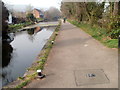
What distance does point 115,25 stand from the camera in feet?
39.0

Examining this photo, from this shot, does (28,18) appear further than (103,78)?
Yes

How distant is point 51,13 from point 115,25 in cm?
9415

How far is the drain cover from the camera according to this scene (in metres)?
5.27

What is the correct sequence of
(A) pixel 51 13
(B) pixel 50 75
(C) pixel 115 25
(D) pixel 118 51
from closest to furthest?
(B) pixel 50 75
(D) pixel 118 51
(C) pixel 115 25
(A) pixel 51 13

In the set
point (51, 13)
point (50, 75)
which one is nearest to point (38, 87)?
point (50, 75)

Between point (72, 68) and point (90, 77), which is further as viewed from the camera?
point (72, 68)

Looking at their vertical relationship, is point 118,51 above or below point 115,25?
below

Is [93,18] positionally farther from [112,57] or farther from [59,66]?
[59,66]

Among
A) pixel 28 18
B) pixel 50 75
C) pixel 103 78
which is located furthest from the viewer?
pixel 28 18

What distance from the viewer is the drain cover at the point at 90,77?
5.27 m

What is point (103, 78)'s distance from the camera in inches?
217

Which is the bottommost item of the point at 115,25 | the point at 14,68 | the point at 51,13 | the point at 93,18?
the point at 14,68

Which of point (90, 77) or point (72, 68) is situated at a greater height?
point (72, 68)

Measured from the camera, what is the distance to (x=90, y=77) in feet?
18.5
